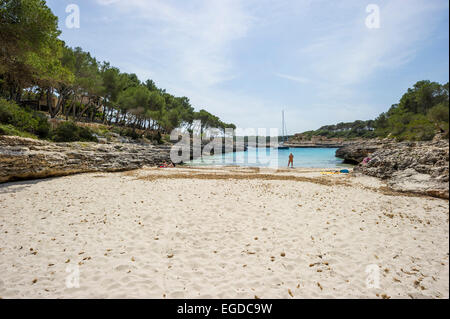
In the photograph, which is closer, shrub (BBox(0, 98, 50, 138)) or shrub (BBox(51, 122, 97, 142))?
shrub (BBox(0, 98, 50, 138))

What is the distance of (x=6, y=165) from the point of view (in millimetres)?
10273

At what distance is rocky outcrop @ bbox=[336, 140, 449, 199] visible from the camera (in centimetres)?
143

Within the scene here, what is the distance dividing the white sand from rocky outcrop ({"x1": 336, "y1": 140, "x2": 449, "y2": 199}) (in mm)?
236

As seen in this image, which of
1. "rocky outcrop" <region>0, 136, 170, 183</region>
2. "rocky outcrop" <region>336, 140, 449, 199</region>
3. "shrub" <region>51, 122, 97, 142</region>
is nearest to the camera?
"rocky outcrop" <region>336, 140, 449, 199</region>

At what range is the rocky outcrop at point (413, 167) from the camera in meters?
1.43

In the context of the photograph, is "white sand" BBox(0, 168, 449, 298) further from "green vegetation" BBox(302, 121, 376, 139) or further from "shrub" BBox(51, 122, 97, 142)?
"green vegetation" BBox(302, 121, 376, 139)

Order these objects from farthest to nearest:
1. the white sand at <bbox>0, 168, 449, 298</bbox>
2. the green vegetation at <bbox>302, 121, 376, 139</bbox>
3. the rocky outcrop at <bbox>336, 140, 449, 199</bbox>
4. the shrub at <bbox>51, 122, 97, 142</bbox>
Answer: the green vegetation at <bbox>302, 121, 376, 139</bbox>
the shrub at <bbox>51, 122, 97, 142</bbox>
the white sand at <bbox>0, 168, 449, 298</bbox>
the rocky outcrop at <bbox>336, 140, 449, 199</bbox>

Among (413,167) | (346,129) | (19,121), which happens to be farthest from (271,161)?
(346,129)

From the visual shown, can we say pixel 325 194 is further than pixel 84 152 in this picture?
No

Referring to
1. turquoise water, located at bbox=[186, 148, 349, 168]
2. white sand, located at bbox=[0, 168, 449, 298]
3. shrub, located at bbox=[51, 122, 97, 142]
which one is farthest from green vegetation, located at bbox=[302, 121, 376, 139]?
white sand, located at bbox=[0, 168, 449, 298]

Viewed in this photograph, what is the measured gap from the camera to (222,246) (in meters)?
4.84
